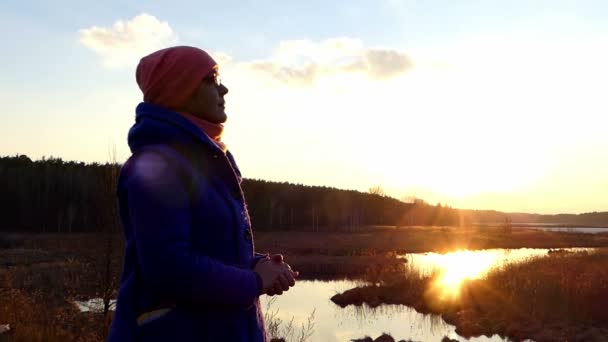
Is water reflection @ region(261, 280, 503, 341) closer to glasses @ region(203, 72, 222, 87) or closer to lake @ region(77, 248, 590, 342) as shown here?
lake @ region(77, 248, 590, 342)

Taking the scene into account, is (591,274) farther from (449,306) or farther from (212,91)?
(212,91)

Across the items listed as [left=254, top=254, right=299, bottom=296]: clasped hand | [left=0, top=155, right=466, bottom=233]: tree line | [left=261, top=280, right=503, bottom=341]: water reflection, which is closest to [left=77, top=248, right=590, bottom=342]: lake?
[left=261, top=280, right=503, bottom=341]: water reflection

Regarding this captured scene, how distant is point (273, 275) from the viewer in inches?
73.0

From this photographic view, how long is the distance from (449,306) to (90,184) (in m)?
46.9

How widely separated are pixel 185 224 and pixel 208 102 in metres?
0.49

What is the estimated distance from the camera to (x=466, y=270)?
30047 mm

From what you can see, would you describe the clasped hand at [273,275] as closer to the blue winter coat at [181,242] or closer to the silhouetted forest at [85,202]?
the blue winter coat at [181,242]

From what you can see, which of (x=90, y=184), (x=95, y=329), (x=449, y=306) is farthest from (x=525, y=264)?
(x=90, y=184)

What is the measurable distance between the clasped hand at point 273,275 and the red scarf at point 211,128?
16.5 inches

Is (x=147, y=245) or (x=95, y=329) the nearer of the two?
(x=147, y=245)

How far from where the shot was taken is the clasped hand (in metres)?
1.83

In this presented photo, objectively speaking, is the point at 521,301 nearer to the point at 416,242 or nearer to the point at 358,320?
the point at 358,320

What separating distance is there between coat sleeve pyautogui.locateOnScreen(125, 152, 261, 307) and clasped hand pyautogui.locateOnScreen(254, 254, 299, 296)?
15cm

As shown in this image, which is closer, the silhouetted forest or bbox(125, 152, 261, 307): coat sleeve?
bbox(125, 152, 261, 307): coat sleeve
